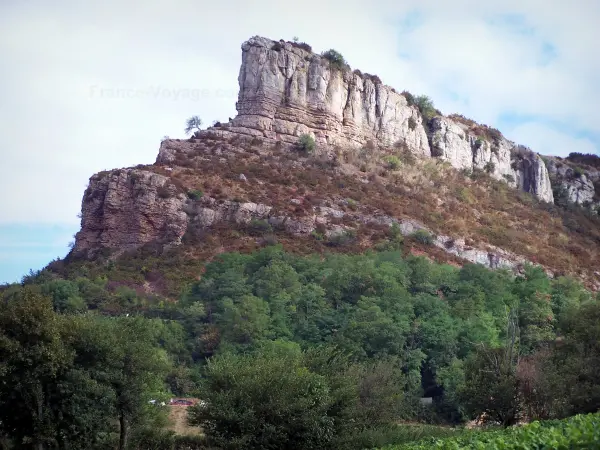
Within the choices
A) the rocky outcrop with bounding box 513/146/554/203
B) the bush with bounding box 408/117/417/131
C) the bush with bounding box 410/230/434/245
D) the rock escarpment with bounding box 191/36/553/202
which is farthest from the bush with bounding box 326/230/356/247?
the rocky outcrop with bounding box 513/146/554/203

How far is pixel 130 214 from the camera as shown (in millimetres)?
62594

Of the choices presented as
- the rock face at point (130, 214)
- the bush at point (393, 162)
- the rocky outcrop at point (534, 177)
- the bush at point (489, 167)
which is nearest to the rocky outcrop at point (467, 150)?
the bush at point (489, 167)

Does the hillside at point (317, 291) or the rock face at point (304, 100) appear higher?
the rock face at point (304, 100)

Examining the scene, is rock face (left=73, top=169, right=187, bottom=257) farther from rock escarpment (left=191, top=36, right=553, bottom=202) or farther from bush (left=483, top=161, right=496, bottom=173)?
bush (left=483, top=161, right=496, bottom=173)

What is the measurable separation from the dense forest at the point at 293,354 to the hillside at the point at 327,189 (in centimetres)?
614

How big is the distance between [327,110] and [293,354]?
49449mm

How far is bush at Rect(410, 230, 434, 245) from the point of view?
6744cm

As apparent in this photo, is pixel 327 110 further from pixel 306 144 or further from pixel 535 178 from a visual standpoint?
pixel 535 178

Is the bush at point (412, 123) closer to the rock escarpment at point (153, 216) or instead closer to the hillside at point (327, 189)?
the hillside at point (327, 189)

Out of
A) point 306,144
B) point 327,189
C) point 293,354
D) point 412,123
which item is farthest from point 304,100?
point 293,354

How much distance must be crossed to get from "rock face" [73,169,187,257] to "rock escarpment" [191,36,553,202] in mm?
7554

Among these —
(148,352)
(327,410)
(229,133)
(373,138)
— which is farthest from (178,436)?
(373,138)

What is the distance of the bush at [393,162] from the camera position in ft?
269

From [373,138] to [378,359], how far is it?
47233 millimetres
